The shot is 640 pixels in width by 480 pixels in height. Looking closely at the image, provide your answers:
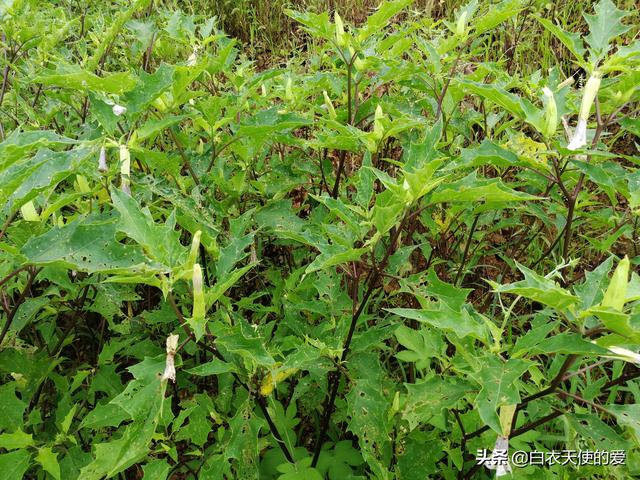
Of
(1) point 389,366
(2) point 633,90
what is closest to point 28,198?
(1) point 389,366

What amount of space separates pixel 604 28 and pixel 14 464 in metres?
2.08

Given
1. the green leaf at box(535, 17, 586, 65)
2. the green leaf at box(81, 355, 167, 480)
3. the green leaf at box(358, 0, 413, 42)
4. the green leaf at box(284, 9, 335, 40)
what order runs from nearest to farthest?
the green leaf at box(81, 355, 167, 480)
the green leaf at box(535, 17, 586, 65)
the green leaf at box(358, 0, 413, 42)
the green leaf at box(284, 9, 335, 40)

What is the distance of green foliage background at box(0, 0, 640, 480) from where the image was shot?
3.70 feet

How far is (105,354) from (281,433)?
64 cm

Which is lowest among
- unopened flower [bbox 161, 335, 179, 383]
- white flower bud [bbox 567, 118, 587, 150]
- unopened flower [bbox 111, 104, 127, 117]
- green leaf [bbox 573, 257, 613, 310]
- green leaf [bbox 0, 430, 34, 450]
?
green leaf [bbox 0, 430, 34, 450]

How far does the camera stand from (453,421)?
64.9 inches

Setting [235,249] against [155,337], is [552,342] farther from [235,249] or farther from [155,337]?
[155,337]

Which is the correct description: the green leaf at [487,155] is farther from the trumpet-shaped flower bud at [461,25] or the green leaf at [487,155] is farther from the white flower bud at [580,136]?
the trumpet-shaped flower bud at [461,25]

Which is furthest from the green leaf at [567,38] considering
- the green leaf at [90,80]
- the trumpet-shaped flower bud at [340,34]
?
the green leaf at [90,80]

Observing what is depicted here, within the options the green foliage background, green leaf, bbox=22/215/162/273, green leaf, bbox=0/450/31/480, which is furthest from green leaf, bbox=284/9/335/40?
green leaf, bbox=0/450/31/480

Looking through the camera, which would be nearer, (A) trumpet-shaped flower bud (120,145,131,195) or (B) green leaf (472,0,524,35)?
(A) trumpet-shaped flower bud (120,145,131,195)

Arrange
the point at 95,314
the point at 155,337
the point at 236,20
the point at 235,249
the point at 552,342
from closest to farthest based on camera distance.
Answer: the point at 552,342 < the point at 235,249 < the point at 155,337 < the point at 95,314 < the point at 236,20

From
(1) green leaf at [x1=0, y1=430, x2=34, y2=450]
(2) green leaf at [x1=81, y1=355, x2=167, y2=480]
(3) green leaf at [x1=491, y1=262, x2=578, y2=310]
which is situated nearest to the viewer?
(3) green leaf at [x1=491, y1=262, x2=578, y2=310]

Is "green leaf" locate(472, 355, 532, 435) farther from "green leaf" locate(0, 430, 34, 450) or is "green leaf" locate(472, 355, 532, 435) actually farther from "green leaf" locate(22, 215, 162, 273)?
"green leaf" locate(0, 430, 34, 450)
